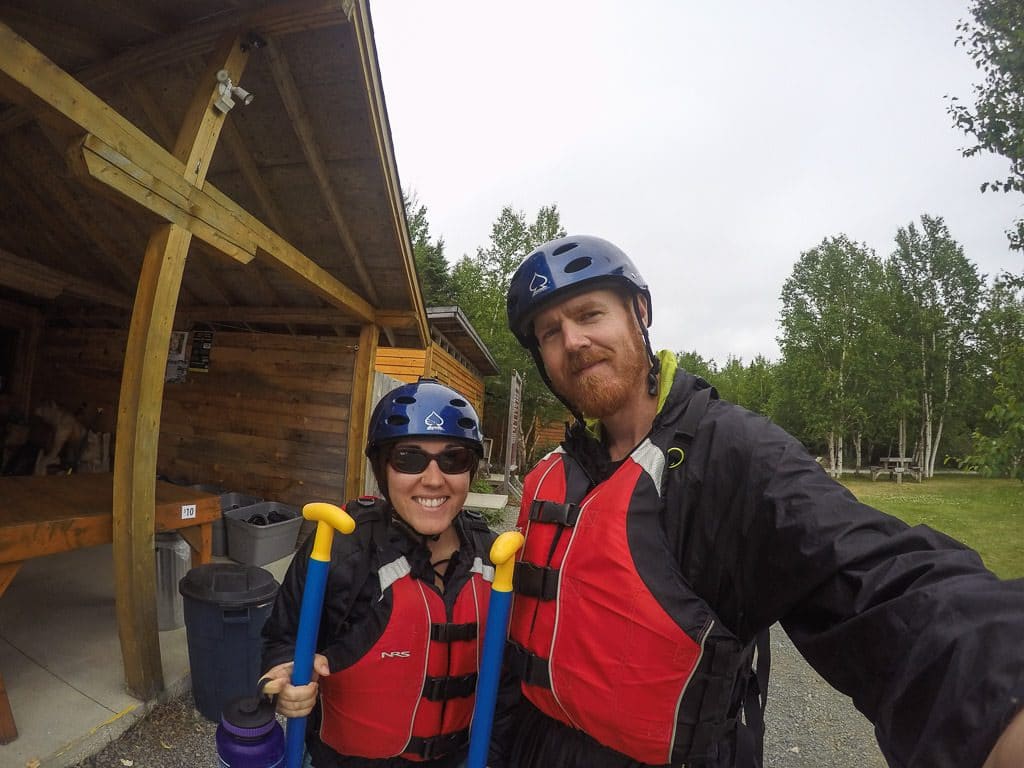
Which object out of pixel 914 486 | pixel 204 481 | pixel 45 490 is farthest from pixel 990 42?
pixel 914 486

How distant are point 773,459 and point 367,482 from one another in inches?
257

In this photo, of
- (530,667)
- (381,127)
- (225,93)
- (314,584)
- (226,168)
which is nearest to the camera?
(530,667)

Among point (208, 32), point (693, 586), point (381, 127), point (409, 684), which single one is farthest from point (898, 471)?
point (208, 32)

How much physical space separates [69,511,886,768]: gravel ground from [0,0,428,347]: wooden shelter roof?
3.33 metres

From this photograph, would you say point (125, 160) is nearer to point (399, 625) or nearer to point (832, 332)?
point (399, 625)

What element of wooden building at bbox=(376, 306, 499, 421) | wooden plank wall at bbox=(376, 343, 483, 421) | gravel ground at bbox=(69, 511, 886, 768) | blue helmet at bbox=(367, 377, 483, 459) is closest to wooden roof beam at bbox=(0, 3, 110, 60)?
blue helmet at bbox=(367, 377, 483, 459)

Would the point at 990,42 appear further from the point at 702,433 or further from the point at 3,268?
the point at 3,268

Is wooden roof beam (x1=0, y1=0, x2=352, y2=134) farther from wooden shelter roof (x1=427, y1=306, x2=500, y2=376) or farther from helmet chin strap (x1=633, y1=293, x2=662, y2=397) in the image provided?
wooden shelter roof (x1=427, y1=306, x2=500, y2=376)

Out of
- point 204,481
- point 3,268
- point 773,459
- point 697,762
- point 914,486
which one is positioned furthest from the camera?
point 914,486

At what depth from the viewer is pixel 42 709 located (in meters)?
2.97

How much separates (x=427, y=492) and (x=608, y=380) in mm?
879

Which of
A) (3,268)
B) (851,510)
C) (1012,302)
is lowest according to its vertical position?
(851,510)

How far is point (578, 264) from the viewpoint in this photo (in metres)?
1.66

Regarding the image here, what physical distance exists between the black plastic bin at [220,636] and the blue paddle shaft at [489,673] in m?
2.41
